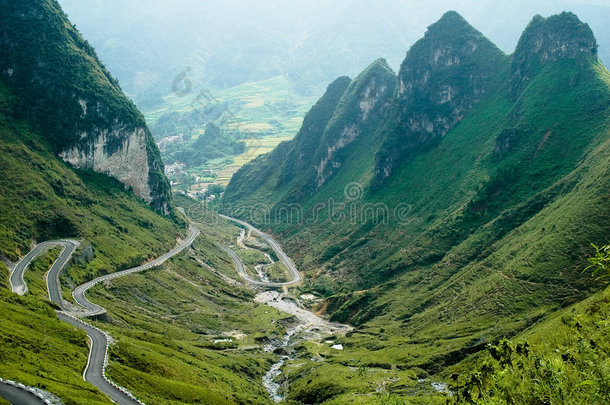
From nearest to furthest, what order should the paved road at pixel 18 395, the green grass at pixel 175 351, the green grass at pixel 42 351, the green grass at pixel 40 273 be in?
the paved road at pixel 18 395, the green grass at pixel 42 351, the green grass at pixel 175 351, the green grass at pixel 40 273

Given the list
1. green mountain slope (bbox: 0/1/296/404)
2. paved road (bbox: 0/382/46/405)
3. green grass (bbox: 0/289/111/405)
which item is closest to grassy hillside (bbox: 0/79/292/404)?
green grass (bbox: 0/289/111/405)

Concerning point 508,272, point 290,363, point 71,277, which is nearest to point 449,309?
point 508,272

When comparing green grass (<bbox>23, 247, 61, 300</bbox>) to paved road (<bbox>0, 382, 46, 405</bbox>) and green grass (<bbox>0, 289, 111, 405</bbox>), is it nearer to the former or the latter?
green grass (<bbox>0, 289, 111, 405</bbox>)

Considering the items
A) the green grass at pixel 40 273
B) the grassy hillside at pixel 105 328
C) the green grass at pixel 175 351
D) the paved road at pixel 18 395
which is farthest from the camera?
the green grass at pixel 40 273

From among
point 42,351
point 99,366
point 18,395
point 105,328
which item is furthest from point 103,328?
point 18,395

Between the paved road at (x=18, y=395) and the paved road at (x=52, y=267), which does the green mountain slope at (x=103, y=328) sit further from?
the paved road at (x=18, y=395)

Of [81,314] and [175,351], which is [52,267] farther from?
[175,351]

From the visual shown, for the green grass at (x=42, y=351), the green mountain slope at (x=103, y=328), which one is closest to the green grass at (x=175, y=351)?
the green mountain slope at (x=103, y=328)

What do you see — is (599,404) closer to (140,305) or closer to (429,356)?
(429,356)
